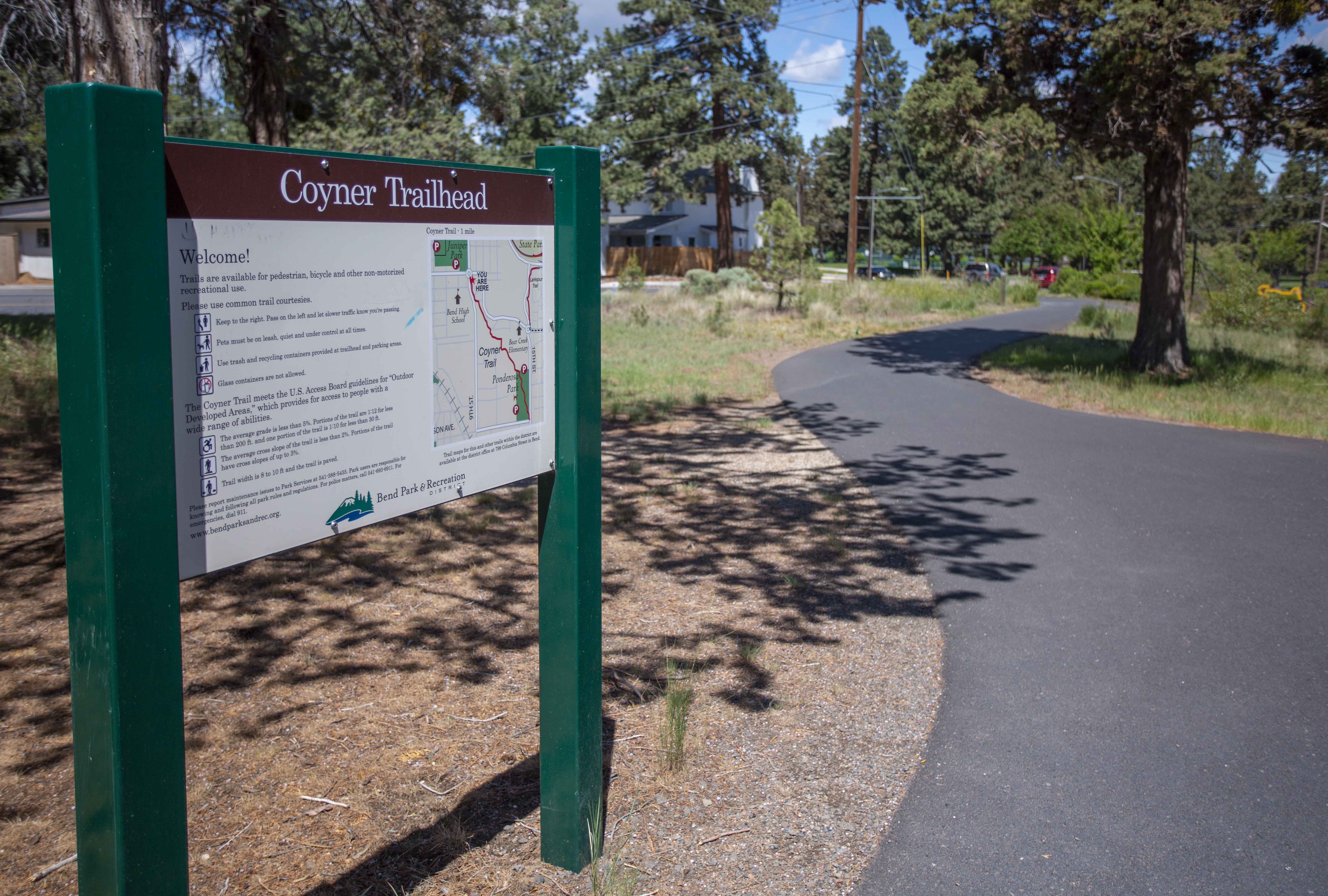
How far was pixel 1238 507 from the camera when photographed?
812cm

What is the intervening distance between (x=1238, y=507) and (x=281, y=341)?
8061mm

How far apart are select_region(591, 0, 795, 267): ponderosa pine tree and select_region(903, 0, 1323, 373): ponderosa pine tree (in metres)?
33.8

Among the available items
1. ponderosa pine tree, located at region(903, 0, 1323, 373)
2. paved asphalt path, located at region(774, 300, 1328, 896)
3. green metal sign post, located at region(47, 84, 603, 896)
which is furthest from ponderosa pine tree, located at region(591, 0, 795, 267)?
green metal sign post, located at region(47, 84, 603, 896)

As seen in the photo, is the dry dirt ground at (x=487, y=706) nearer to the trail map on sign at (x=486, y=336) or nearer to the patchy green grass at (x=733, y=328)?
the trail map on sign at (x=486, y=336)

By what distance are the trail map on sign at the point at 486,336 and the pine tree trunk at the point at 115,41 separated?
466cm

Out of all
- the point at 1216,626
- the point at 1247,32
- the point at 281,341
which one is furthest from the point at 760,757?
the point at 1247,32

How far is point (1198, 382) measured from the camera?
49.7ft

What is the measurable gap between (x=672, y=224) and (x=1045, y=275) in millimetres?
25404

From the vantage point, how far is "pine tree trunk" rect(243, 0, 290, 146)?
1073 cm

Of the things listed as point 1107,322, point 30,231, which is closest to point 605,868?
point 1107,322

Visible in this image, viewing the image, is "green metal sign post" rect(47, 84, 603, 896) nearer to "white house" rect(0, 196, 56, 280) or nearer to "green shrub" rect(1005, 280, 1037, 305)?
"green shrub" rect(1005, 280, 1037, 305)

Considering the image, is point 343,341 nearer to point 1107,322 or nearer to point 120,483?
point 120,483

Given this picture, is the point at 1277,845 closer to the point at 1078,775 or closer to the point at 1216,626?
the point at 1078,775

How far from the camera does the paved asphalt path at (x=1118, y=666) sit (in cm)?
341
